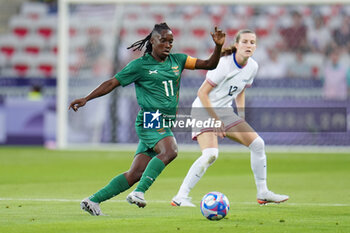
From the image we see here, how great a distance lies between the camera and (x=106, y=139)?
21281 millimetres

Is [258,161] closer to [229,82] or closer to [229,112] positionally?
[229,112]

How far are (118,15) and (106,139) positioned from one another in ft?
11.6

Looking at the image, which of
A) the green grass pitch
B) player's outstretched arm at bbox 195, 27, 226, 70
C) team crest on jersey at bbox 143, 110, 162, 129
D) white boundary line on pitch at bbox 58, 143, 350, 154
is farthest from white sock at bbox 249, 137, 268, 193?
white boundary line on pitch at bbox 58, 143, 350, 154

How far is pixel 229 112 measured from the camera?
9.94m

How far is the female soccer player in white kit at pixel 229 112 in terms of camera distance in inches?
377

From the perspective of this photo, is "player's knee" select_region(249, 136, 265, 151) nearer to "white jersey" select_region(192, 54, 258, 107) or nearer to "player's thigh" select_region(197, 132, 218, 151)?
"player's thigh" select_region(197, 132, 218, 151)

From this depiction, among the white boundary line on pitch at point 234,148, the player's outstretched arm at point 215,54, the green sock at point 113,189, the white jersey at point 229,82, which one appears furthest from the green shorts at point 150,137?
the white boundary line on pitch at point 234,148

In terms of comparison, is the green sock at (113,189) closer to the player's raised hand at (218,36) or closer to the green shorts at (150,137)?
the green shorts at (150,137)

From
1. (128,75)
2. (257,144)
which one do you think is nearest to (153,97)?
(128,75)

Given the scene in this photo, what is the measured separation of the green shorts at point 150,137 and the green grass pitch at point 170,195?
2.14ft

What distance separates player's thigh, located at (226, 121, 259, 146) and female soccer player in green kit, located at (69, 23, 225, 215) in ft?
4.85

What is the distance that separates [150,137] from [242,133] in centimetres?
184

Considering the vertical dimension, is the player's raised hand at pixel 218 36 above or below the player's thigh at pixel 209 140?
above

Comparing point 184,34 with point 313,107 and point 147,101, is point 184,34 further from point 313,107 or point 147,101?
point 147,101
